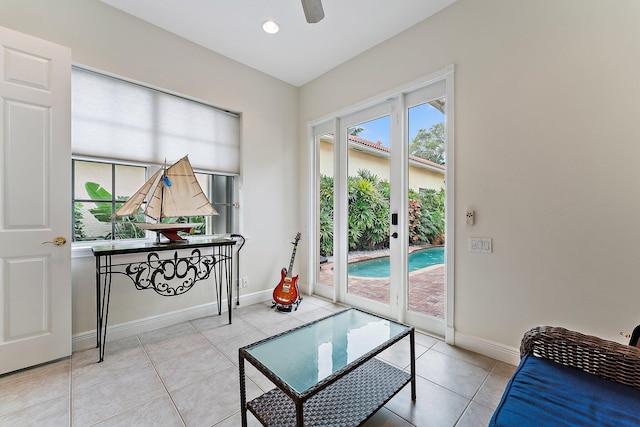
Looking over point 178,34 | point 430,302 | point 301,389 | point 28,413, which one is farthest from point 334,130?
point 28,413

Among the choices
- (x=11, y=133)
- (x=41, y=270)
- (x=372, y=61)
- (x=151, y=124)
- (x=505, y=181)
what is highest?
(x=372, y=61)

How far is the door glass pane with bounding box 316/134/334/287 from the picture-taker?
3.56 metres

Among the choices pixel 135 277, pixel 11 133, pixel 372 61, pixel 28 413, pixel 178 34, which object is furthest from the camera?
pixel 372 61

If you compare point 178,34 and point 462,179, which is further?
point 178,34

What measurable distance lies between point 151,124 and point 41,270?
1527mm

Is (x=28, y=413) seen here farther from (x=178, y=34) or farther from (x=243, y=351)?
(x=178, y=34)

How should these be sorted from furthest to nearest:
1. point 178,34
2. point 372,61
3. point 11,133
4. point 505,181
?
Answer: point 372,61, point 178,34, point 505,181, point 11,133

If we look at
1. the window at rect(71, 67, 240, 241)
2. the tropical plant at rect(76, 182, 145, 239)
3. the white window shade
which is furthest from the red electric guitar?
the tropical plant at rect(76, 182, 145, 239)

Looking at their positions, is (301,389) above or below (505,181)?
below

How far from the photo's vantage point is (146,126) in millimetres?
2650

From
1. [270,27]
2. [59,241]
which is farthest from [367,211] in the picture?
[59,241]

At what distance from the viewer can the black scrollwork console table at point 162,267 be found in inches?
88.3

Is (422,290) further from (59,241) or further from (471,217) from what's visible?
(59,241)

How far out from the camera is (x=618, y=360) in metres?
1.14
